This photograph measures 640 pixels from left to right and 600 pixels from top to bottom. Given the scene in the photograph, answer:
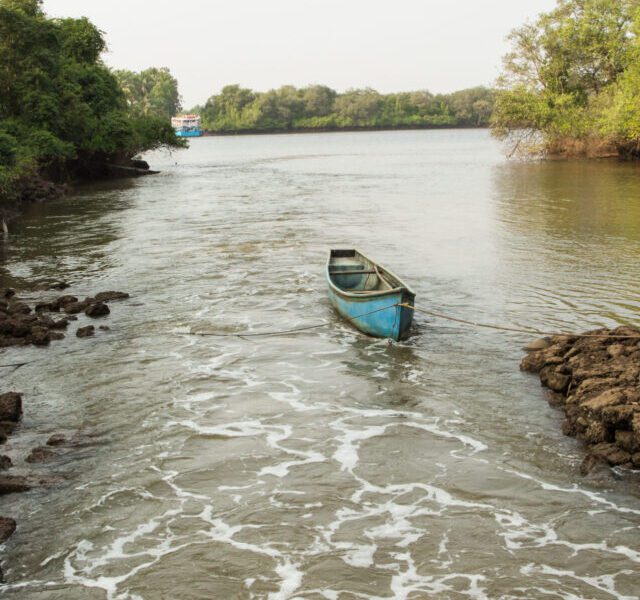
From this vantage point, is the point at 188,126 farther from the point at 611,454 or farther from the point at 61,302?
the point at 611,454

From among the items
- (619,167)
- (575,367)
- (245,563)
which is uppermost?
(619,167)

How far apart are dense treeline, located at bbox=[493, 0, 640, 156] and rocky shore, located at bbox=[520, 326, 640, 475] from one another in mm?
45171

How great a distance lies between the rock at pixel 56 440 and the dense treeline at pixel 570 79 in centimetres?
5161

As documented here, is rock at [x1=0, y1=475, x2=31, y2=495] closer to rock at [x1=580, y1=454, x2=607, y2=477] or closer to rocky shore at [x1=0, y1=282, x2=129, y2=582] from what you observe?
rocky shore at [x1=0, y1=282, x2=129, y2=582]

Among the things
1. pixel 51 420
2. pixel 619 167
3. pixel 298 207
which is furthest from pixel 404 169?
pixel 51 420

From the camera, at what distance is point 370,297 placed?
49.8 ft

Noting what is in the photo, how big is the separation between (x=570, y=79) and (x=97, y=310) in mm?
52982

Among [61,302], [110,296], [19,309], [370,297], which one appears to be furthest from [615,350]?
[19,309]

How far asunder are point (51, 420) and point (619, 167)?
4942cm

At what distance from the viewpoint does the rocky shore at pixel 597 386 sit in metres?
9.80

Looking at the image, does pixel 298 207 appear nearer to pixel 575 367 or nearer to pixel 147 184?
pixel 147 184

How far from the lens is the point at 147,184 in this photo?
5334 centimetres

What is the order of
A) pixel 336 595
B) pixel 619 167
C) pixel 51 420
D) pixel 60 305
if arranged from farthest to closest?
pixel 619 167 < pixel 60 305 < pixel 51 420 < pixel 336 595

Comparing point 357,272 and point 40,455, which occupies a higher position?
point 357,272
